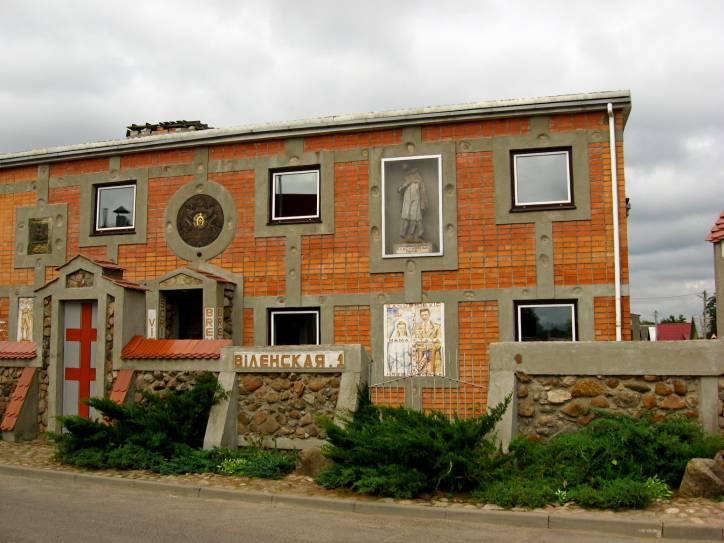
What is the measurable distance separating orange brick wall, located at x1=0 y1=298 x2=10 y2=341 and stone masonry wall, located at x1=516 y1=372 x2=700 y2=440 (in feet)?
41.4

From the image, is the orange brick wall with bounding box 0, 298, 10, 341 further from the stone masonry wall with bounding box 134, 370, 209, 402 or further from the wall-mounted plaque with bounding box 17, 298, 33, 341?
the stone masonry wall with bounding box 134, 370, 209, 402

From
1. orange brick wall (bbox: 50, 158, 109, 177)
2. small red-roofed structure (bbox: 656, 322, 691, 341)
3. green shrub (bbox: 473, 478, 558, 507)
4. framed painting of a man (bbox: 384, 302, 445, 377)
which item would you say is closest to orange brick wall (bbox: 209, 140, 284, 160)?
orange brick wall (bbox: 50, 158, 109, 177)

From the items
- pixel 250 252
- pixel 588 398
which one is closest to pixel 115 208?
pixel 250 252

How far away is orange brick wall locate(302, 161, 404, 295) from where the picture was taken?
14.8 meters

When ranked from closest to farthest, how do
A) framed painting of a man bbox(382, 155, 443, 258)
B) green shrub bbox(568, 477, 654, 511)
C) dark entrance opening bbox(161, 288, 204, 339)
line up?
green shrub bbox(568, 477, 654, 511) < framed painting of a man bbox(382, 155, 443, 258) < dark entrance opening bbox(161, 288, 204, 339)

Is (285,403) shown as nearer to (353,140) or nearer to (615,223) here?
(353,140)

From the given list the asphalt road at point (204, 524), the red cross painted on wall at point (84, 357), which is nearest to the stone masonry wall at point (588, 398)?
the asphalt road at point (204, 524)

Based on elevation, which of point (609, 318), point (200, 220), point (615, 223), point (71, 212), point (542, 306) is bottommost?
point (609, 318)

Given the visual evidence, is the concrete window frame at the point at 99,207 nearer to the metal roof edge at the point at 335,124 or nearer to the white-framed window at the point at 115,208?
the white-framed window at the point at 115,208

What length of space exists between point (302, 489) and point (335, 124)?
7959 mm

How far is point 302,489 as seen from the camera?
9328mm

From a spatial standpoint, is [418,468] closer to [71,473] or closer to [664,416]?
[664,416]

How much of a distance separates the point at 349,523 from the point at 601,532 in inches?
101

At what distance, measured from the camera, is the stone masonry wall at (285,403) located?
11.0 metres
